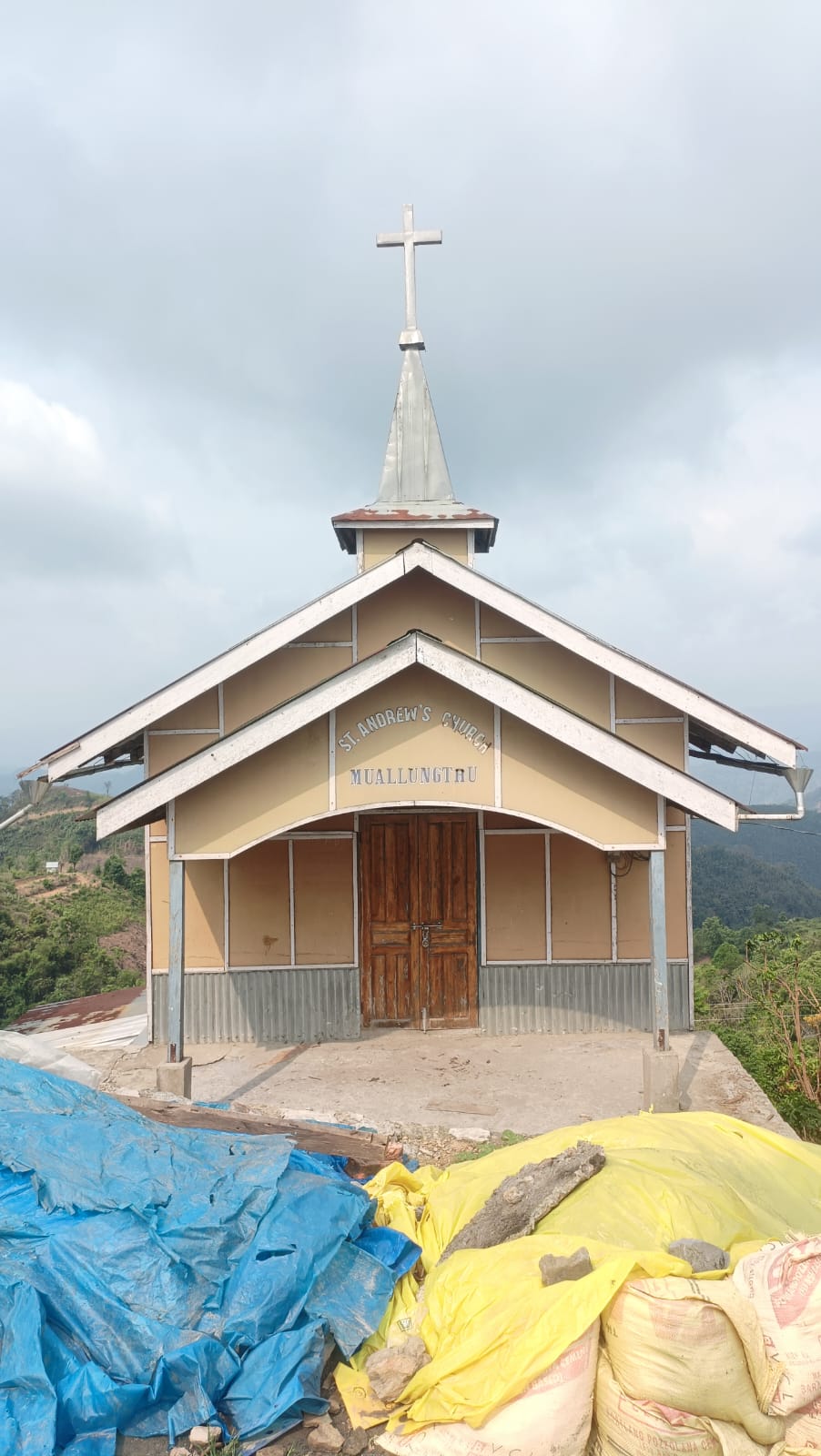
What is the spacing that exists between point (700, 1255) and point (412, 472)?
10.8 metres

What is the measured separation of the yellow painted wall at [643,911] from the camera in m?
10.3

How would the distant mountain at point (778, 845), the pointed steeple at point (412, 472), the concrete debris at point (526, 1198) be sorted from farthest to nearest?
the distant mountain at point (778, 845)
the pointed steeple at point (412, 472)
the concrete debris at point (526, 1198)

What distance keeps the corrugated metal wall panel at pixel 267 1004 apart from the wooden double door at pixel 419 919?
350mm

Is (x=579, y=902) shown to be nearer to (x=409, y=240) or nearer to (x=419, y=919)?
(x=419, y=919)

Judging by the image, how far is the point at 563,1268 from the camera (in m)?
3.92

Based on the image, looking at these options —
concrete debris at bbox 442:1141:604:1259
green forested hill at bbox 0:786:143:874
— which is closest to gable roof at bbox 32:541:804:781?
concrete debris at bbox 442:1141:604:1259

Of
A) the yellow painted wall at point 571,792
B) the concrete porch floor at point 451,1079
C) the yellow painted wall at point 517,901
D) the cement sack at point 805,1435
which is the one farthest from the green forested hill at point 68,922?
the cement sack at point 805,1435

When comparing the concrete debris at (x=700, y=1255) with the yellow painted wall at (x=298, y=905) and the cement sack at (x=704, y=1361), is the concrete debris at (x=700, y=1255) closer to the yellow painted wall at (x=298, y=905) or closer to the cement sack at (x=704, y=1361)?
the cement sack at (x=704, y=1361)

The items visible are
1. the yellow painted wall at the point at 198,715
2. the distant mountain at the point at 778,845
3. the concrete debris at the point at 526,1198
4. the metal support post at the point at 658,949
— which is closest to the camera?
the concrete debris at the point at 526,1198

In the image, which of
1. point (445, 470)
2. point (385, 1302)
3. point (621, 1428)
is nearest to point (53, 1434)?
point (385, 1302)

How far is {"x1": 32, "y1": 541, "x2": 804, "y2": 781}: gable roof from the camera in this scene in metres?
9.21

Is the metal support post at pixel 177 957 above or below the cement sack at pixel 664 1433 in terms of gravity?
above

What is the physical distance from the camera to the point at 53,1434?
3.53 meters

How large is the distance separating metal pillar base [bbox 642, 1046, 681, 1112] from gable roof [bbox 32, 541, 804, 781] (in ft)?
11.8
